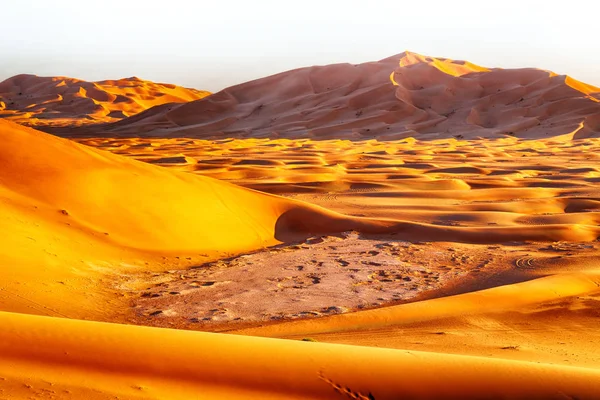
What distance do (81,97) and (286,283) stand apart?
83.2m

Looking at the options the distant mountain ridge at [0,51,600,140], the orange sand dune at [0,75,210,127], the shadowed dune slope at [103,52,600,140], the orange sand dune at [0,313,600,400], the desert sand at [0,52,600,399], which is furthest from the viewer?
the orange sand dune at [0,75,210,127]

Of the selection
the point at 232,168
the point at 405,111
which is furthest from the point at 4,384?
the point at 405,111

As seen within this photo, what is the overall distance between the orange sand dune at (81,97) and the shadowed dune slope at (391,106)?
50.6 ft

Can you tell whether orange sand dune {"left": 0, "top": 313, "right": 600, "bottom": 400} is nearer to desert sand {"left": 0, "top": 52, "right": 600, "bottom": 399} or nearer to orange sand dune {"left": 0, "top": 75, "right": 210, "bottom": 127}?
desert sand {"left": 0, "top": 52, "right": 600, "bottom": 399}

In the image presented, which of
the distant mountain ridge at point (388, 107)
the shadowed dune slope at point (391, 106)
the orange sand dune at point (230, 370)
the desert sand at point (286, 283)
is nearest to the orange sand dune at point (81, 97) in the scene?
the distant mountain ridge at point (388, 107)

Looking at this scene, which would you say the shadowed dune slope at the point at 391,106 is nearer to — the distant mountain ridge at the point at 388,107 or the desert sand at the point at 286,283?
the distant mountain ridge at the point at 388,107

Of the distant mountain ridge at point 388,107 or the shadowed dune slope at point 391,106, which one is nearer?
the distant mountain ridge at point 388,107

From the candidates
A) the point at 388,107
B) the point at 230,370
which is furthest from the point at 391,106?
the point at 230,370

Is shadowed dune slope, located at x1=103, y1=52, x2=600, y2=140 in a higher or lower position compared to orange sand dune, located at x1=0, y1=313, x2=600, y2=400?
higher

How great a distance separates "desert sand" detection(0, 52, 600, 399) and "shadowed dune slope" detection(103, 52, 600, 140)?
88.7ft

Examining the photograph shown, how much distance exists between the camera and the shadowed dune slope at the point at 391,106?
148 feet

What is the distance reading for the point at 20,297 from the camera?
562 cm

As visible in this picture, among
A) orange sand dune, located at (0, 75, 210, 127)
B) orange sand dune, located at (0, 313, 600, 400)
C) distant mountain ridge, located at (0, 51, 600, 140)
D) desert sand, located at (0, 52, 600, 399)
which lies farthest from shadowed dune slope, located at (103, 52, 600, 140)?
orange sand dune, located at (0, 313, 600, 400)

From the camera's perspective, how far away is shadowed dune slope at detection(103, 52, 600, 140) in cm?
4500
